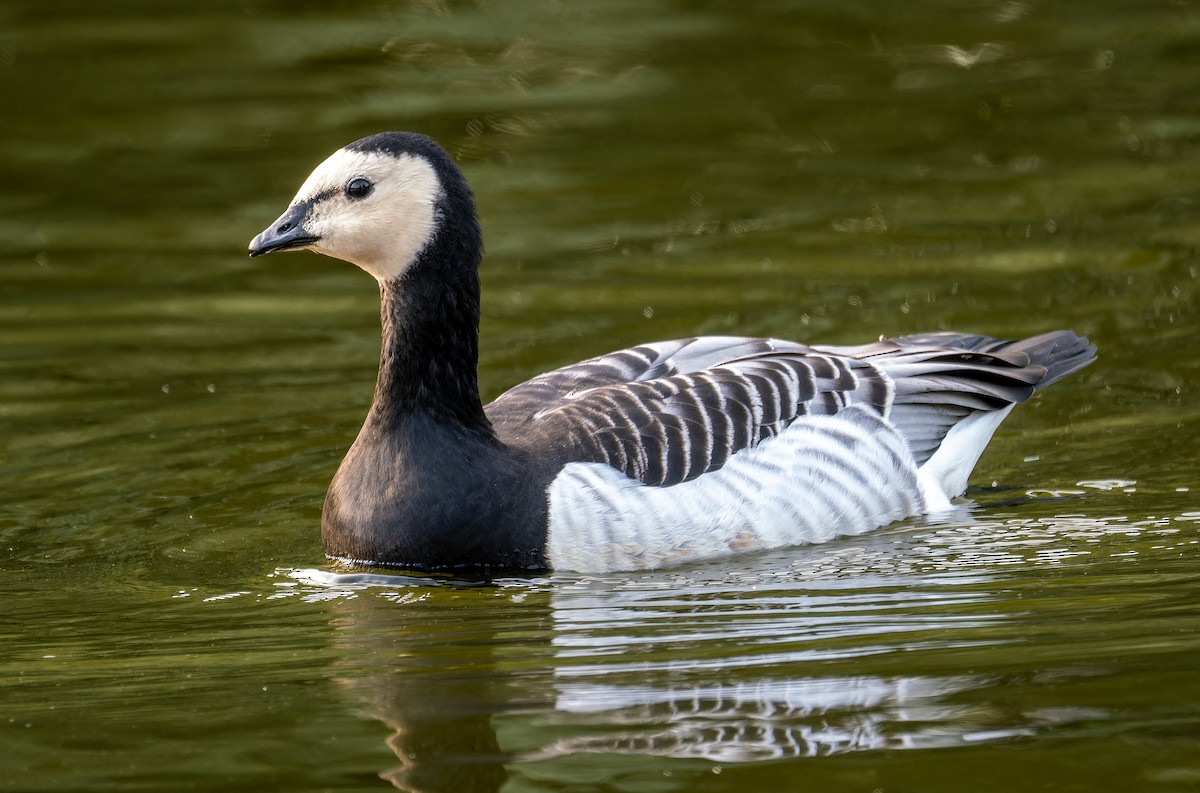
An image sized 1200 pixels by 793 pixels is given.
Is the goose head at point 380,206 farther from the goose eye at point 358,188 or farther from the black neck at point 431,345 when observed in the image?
the black neck at point 431,345

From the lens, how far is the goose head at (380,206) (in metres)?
9.09

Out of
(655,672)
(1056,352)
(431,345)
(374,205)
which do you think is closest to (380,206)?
(374,205)

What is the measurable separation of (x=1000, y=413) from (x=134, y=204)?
27.4 ft

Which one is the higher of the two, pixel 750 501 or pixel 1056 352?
pixel 1056 352

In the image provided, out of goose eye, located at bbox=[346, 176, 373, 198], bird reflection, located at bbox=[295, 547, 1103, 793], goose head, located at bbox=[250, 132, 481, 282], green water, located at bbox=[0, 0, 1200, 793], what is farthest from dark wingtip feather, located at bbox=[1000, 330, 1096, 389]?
goose eye, located at bbox=[346, 176, 373, 198]

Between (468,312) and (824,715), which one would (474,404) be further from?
(824,715)

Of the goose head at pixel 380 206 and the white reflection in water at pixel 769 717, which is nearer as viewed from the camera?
the white reflection in water at pixel 769 717

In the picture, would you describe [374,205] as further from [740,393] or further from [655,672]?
[655,672]

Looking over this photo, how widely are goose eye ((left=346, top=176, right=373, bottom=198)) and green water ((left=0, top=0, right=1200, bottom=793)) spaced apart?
1.92 meters

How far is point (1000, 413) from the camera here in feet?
35.3

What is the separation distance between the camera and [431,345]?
30.7 ft

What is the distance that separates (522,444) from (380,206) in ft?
4.69

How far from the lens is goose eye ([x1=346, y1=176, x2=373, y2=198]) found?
912cm

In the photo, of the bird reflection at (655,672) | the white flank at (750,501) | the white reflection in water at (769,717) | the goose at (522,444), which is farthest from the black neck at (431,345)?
the white reflection in water at (769,717)
